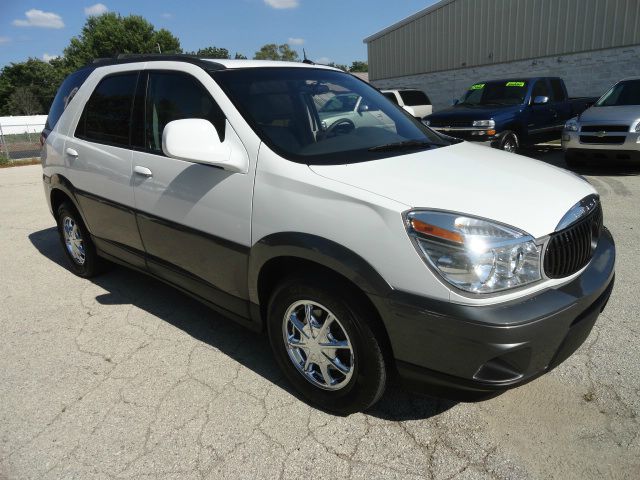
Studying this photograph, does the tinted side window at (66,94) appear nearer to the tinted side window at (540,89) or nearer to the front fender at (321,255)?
the front fender at (321,255)

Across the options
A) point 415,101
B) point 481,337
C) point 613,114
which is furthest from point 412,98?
point 481,337

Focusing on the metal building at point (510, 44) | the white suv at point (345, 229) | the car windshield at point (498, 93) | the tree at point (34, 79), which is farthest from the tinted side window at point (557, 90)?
the tree at point (34, 79)

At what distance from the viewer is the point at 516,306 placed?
1.95 m

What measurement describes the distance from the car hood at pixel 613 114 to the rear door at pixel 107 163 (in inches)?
312

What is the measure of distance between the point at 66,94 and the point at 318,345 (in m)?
3.43

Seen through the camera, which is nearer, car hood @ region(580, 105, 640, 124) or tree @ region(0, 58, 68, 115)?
car hood @ region(580, 105, 640, 124)

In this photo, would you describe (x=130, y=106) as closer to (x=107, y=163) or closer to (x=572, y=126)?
(x=107, y=163)

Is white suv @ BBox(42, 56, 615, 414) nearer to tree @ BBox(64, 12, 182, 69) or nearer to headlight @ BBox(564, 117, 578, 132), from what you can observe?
headlight @ BBox(564, 117, 578, 132)

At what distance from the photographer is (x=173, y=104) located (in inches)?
122

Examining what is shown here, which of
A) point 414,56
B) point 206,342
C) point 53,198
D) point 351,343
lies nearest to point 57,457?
point 206,342

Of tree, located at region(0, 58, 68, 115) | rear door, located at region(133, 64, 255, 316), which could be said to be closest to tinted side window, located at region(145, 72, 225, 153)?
rear door, located at region(133, 64, 255, 316)

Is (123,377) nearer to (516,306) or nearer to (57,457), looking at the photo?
(57,457)

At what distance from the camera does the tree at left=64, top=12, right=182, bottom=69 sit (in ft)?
207

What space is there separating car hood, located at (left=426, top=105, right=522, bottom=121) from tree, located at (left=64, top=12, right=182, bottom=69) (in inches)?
2361
